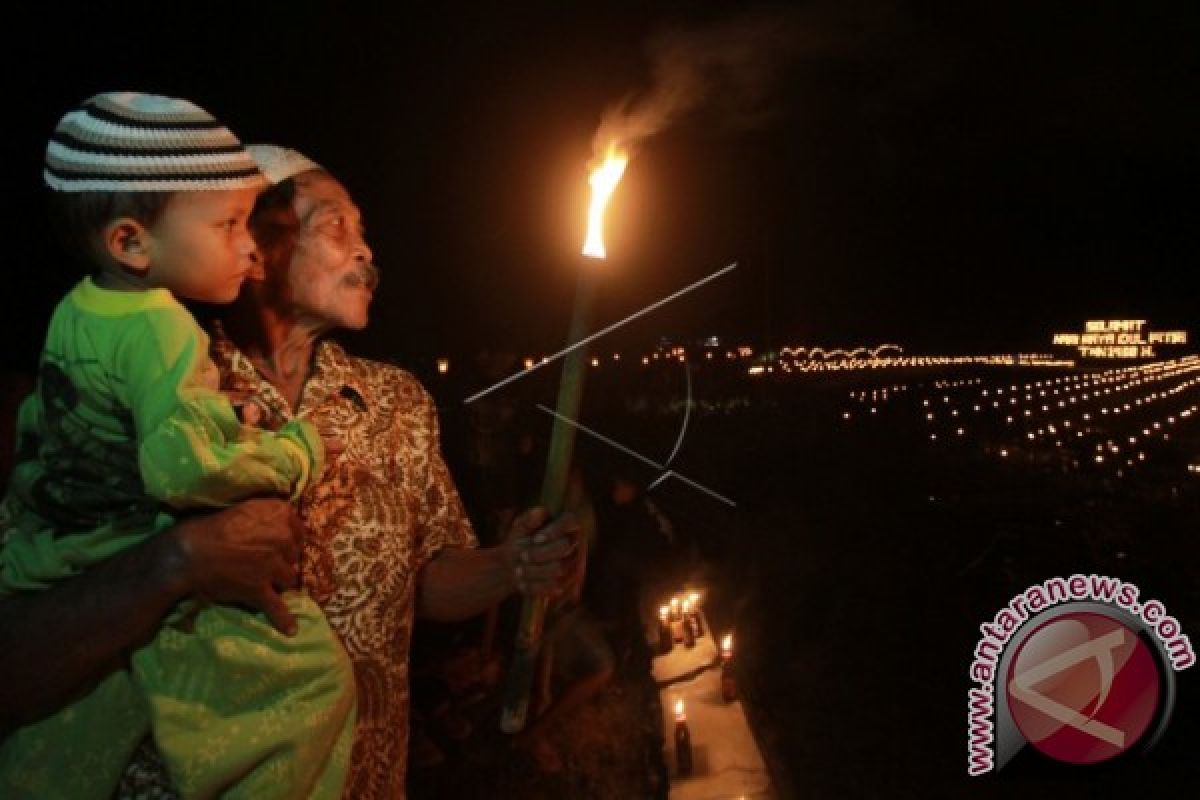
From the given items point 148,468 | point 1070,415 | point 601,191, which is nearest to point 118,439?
point 148,468

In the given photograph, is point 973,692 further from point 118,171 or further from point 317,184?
point 118,171

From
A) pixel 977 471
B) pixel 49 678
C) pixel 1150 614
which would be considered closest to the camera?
pixel 49 678

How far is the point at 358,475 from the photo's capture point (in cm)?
186

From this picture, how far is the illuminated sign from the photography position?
3195cm

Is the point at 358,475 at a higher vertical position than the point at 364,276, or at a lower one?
lower

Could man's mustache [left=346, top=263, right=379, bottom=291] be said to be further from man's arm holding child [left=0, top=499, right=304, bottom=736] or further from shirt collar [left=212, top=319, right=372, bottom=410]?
man's arm holding child [left=0, top=499, right=304, bottom=736]

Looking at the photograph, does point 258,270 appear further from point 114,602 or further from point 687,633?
point 687,633

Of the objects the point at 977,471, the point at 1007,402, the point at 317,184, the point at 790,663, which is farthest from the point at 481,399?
the point at 1007,402

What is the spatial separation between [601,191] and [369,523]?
1069mm

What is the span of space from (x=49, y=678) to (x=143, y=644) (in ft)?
0.50

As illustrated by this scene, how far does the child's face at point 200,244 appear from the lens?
1.46 meters

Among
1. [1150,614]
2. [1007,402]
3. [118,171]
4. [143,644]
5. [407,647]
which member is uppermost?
[1007,402]

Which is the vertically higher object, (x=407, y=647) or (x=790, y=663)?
(x=407, y=647)

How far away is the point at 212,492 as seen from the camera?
1342mm
